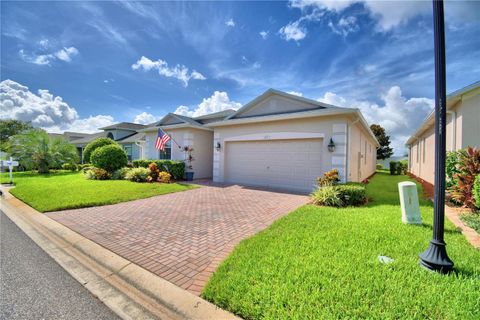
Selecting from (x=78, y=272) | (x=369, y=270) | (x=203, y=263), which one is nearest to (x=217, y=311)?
(x=203, y=263)

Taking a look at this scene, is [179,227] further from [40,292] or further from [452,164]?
[452,164]

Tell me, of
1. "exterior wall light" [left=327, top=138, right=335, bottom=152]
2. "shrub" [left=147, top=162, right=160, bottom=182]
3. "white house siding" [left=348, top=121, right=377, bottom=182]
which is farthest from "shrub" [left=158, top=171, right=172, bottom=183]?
"white house siding" [left=348, top=121, right=377, bottom=182]

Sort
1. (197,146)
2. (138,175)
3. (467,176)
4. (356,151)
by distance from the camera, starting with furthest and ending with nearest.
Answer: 1. (197,146)
2. (138,175)
3. (356,151)
4. (467,176)

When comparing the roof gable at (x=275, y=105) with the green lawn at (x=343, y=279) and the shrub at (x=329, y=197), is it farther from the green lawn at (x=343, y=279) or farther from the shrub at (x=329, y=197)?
the green lawn at (x=343, y=279)

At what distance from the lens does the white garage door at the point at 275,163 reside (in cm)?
1014

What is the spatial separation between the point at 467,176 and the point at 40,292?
392 inches

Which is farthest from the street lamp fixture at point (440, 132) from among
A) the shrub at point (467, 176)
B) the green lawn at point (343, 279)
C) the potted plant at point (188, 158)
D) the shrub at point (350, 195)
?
the potted plant at point (188, 158)

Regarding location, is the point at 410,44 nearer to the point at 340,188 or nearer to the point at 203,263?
the point at 340,188

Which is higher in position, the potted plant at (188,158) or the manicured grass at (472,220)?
the potted plant at (188,158)

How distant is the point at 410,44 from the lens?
7531 millimetres

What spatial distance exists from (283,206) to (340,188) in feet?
6.89

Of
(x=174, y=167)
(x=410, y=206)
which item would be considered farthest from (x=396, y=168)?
(x=174, y=167)

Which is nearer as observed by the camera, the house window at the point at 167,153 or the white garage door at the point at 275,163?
the white garage door at the point at 275,163

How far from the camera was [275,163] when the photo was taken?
36.8 ft
